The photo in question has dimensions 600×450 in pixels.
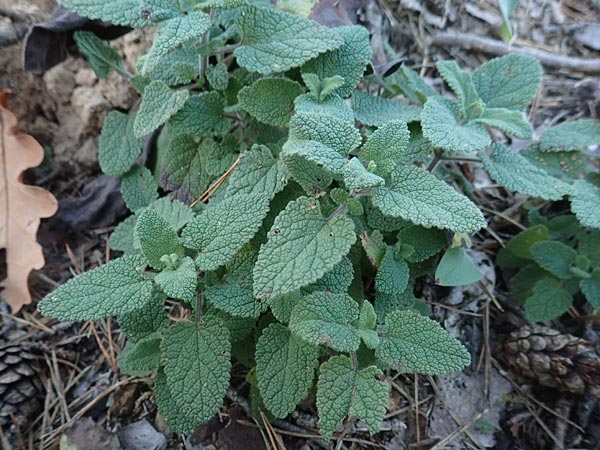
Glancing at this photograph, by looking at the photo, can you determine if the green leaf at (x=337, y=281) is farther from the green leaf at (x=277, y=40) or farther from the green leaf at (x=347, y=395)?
the green leaf at (x=277, y=40)

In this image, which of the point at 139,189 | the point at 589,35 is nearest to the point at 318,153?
the point at 139,189

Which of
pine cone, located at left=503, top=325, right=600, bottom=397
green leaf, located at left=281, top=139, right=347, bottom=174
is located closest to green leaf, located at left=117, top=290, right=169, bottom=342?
green leaf, located at left=281, top=139, right=347, bottom=174

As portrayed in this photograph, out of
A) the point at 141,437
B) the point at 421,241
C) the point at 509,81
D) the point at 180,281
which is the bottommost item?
the point at 141,437

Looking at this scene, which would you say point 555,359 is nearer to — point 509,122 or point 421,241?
point 421,241

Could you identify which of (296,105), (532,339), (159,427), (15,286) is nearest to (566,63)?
(532,339)

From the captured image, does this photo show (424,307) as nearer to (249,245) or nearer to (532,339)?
(532,339)

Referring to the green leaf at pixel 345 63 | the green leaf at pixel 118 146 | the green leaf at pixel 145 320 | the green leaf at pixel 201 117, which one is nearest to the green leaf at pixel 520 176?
the green leaf at pixel 345 63

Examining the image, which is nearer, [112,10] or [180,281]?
[180,281]
